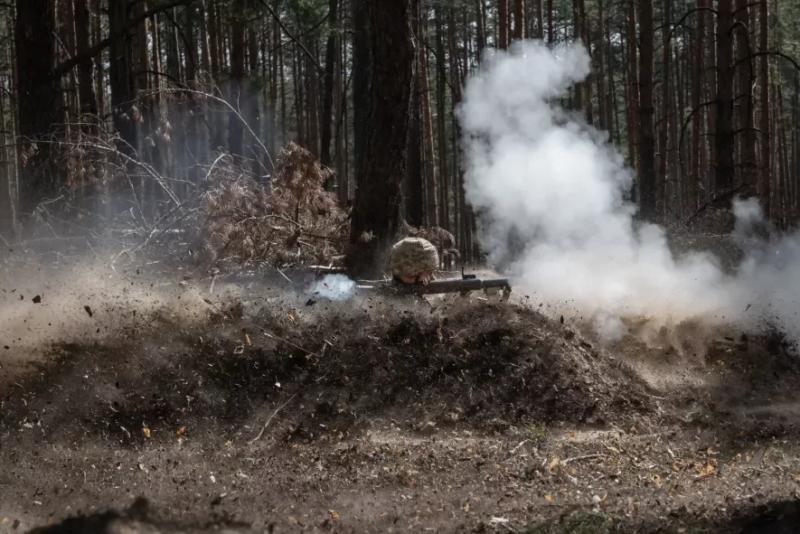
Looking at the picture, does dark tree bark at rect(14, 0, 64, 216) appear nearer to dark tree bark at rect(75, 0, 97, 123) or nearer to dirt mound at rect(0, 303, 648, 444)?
dirt mound at rect(0, 303, 648, 444)

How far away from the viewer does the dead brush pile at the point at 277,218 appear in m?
9.72

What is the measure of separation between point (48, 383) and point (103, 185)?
3.87m

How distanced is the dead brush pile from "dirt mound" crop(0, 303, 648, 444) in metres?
1.50

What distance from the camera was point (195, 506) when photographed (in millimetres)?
5609

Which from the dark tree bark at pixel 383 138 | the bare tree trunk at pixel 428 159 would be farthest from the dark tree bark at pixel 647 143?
the dark tree bark at pixel 383 138

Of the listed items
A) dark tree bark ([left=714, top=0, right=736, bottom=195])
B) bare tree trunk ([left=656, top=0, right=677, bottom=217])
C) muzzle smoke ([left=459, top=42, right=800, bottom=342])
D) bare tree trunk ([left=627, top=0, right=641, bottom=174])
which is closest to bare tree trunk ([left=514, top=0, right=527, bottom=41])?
bare tree trunk ([left=627, top=0, right=641, bottom=174])

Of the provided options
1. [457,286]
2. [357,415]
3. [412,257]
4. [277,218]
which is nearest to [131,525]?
[357,415]

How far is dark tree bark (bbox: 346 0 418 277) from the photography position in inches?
396

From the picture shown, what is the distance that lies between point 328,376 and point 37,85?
5957 mm

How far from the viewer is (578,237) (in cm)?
1109

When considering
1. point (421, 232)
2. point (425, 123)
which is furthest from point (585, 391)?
point (425, 123)

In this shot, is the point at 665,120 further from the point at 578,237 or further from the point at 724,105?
the point at 578,237

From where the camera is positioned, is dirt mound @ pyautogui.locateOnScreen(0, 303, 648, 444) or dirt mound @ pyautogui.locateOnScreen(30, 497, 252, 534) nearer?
dirt mound @ pyautogui.locateOnScreen(30, 497, 252, 534)

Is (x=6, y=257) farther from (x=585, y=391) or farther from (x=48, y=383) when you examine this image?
(x=585, y=391)
